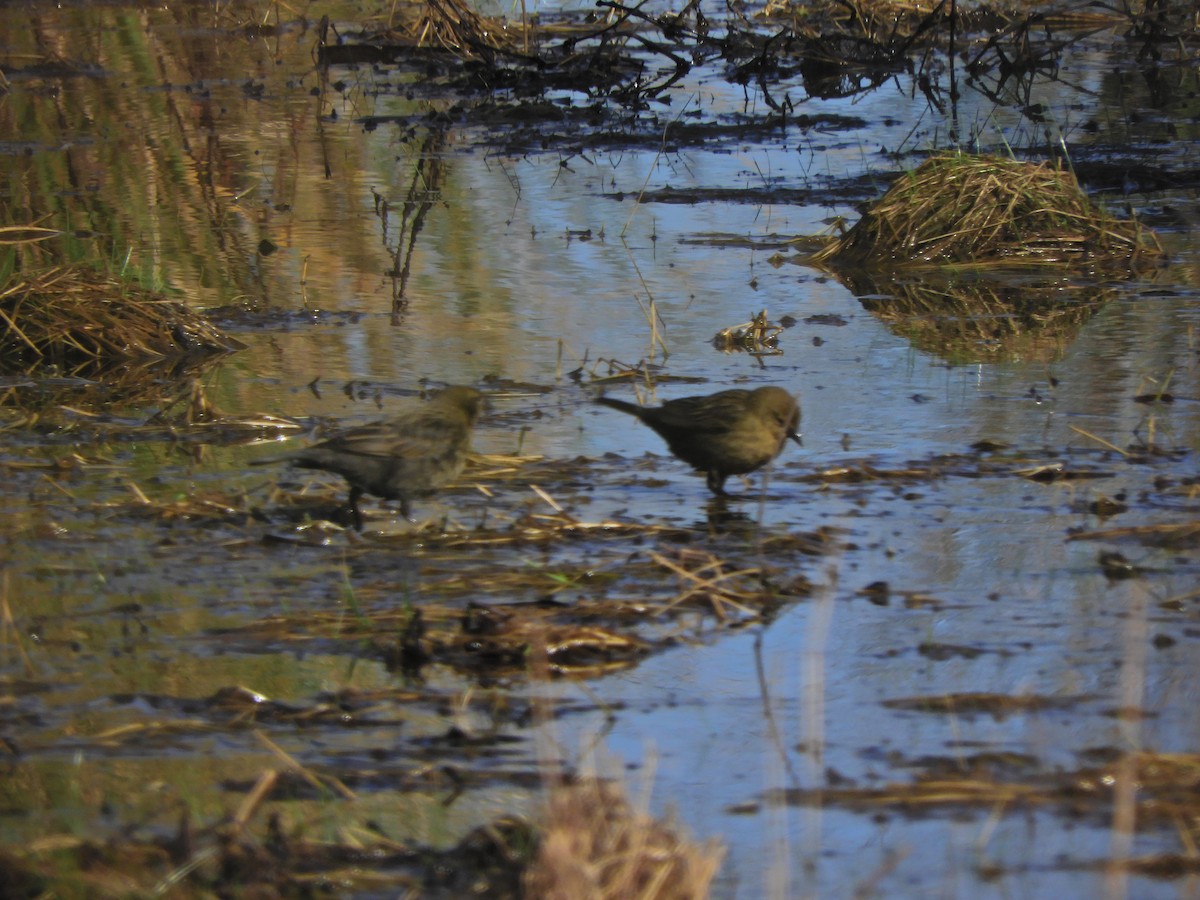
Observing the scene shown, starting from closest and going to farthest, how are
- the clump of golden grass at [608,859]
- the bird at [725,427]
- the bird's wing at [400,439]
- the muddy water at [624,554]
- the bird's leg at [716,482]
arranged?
the clump of golden grass at [608,859]
the muddy water at [624,554]
the bird's wing at [400,439]
the bird at [725,427]
the bird's leg at [716,482]

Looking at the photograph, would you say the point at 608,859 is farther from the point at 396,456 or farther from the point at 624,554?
the point at 396,456

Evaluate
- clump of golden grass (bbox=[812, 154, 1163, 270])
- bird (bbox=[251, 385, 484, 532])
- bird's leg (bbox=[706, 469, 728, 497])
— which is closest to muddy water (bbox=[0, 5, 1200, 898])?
bird's leg (bbox=[706, 469, 728, 497])

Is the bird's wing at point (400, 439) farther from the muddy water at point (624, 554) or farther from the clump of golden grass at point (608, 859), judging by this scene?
the clump of golden grass at point (608, 859)

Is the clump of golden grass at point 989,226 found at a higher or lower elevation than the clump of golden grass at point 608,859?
higher

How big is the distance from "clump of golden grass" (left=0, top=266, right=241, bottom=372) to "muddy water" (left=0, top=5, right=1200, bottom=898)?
35cm

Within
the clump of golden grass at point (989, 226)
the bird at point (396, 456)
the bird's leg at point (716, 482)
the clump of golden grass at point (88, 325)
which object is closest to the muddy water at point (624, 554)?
the bird's leg at point (716, 482)

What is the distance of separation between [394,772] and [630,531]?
1.86m

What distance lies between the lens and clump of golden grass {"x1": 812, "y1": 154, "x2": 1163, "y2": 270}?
386 inches

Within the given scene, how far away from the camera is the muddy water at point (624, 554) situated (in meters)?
3.72

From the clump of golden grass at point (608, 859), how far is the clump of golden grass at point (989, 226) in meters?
7.19

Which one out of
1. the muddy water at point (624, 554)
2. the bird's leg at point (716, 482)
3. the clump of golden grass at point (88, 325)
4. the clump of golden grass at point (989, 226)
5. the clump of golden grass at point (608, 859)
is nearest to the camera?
the clump of golden grass at point (608, 859)

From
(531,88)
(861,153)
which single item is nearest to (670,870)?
(861,153)

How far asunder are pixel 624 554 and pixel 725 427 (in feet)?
2.50

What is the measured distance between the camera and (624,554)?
5355mm
